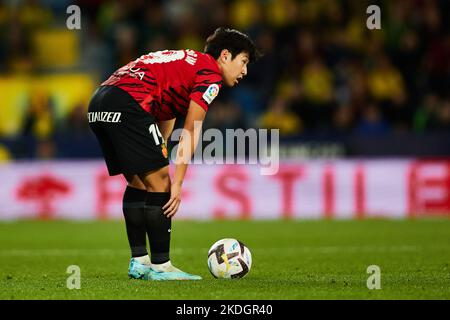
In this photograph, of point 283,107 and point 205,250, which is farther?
point 283,107

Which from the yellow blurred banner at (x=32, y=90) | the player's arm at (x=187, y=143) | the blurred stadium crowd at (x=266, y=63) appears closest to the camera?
the player's arm at (x=187, y=143)

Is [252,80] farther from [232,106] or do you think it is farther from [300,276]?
[300,276]

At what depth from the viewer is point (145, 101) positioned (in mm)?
6996

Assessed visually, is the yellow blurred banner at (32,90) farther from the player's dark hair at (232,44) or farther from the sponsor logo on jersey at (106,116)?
the sponsor logo on jersey at (106,116)

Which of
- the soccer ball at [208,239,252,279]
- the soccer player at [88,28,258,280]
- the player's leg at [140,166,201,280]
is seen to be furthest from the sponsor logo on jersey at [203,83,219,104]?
the soccer ball at [208,239,252,279]

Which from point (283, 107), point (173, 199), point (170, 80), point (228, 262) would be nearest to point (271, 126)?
point (283, 107)

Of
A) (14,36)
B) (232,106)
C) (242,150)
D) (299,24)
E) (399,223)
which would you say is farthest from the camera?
(14,36)

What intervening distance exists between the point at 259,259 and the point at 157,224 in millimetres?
2118

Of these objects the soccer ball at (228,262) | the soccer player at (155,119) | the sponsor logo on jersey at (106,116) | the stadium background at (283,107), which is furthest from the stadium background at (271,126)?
the sponsor logo on jersey at (106,116)

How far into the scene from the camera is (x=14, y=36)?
60.1ft

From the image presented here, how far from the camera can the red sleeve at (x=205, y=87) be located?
22.5 ft

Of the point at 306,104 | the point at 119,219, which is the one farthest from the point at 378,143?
the point at 119,219

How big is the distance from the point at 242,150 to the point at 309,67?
2665 mm

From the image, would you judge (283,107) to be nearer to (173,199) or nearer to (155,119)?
(155,119)
